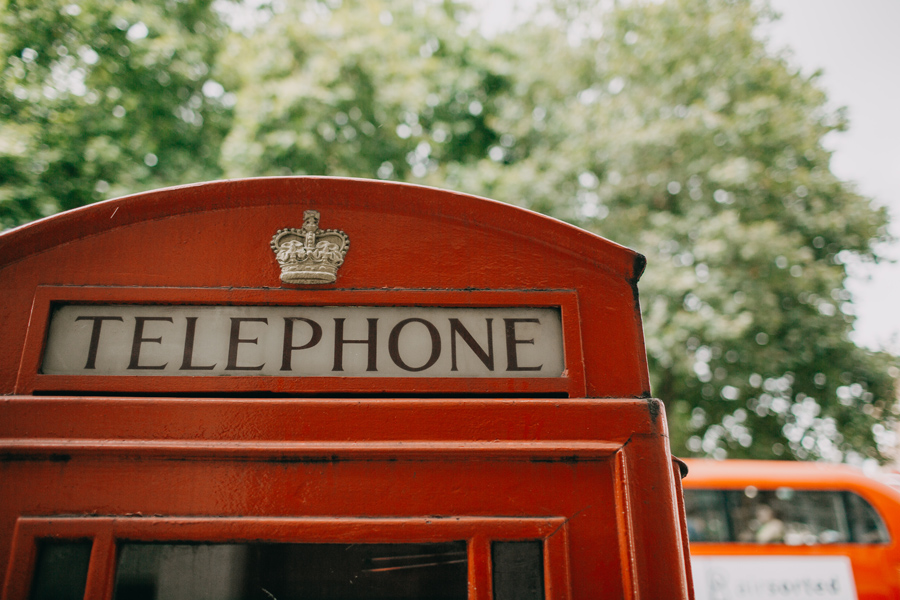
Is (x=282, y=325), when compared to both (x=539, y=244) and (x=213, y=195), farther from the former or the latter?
(x=539, y=244)

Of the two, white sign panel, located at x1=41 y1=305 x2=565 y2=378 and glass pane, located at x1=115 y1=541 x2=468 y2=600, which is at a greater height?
white sign panel, located at x1=41 y1=305 x2=565 y2=378

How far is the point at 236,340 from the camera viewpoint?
126cm

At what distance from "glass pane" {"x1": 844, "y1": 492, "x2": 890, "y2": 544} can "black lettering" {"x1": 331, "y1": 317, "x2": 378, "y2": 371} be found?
6.98 meters

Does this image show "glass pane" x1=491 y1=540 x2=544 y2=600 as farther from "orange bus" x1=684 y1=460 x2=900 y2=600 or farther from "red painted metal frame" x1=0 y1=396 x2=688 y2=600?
"orange bus" x1=684 y1=460 x2=900 y2=600

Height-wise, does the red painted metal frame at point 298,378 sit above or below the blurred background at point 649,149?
below

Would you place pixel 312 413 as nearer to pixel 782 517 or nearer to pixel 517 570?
pixel 517 570

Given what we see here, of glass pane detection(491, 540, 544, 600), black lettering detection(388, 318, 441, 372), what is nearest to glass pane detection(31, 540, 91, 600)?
black lettering detection(388, 318, 441, 372)

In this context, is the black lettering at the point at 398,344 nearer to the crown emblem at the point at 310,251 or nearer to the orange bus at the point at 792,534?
the crown emblem at the point at 310,251

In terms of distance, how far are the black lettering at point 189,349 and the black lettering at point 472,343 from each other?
20.8 inches

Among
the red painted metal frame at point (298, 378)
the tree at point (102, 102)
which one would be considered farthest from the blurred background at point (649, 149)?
the red painted metal frame at point (298, 378)

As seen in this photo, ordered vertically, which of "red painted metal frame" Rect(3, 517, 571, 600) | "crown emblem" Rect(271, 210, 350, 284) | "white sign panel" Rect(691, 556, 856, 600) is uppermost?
"crown emblem" Rect(271, 210, 350, 284)

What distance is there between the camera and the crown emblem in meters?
1.30

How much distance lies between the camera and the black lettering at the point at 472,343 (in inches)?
50.4

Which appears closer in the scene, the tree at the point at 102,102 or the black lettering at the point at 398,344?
the black lettering at the point at 398,344
